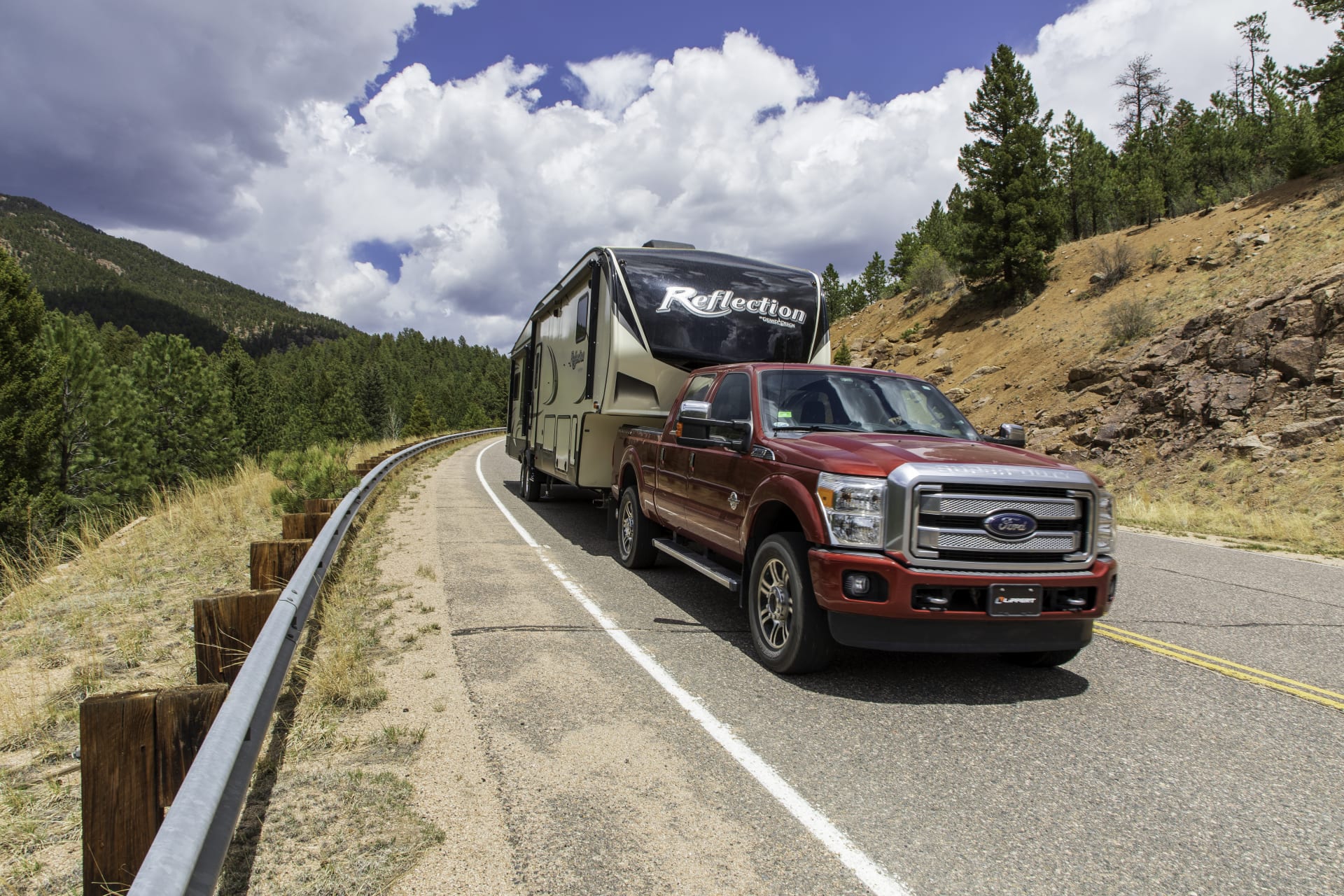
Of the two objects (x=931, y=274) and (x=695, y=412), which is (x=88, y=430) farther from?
(x=695, y=412)

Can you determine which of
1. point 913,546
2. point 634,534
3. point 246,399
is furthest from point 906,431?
point 246,399

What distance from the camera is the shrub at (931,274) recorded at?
140 ft

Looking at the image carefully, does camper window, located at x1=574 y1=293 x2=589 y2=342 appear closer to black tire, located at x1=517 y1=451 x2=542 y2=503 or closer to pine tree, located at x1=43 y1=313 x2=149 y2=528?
black tire, located at x1=517 y1=451 x2=542 y2=503

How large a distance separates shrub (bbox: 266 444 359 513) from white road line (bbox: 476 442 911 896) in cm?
652

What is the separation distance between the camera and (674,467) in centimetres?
729

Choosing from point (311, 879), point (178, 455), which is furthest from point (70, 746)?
point (178, 455)

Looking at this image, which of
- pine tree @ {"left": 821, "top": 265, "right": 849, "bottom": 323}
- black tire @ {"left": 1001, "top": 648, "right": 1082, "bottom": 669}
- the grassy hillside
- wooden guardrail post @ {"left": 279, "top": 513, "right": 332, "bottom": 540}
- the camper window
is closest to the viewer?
black tire @ {"left": 1001, "top": 648, "right": 1082, "bottom": 669}

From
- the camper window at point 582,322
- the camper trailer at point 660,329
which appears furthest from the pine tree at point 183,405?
the camper trailer at point 660,329

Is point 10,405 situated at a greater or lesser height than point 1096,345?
lesser

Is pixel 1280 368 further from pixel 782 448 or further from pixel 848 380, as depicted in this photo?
pixel 782 448

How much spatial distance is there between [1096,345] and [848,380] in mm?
23429

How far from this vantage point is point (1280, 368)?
18.5m

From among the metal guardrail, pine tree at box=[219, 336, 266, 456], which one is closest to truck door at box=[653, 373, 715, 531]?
the metal guardrail

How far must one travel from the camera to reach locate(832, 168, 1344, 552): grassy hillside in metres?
15.8
